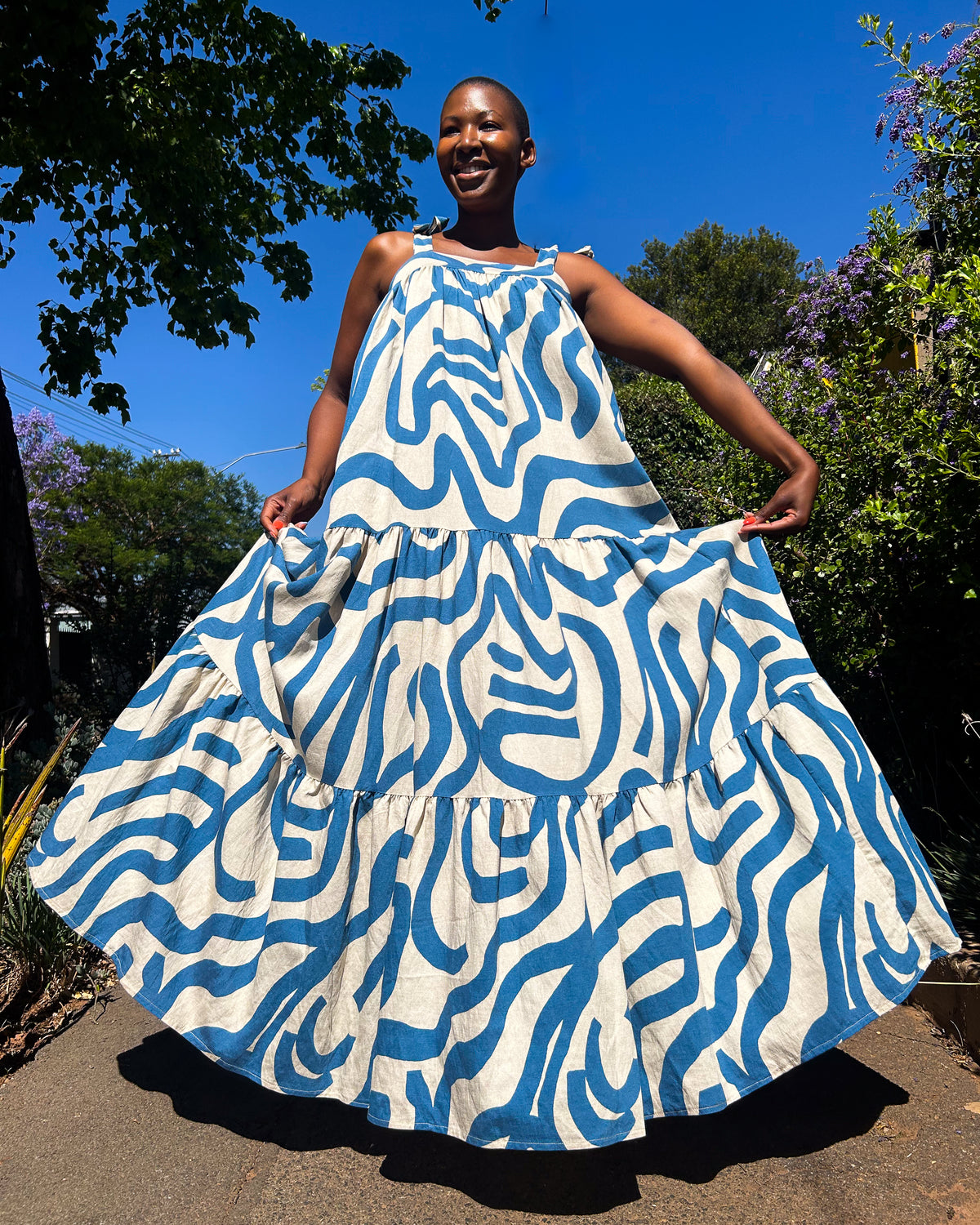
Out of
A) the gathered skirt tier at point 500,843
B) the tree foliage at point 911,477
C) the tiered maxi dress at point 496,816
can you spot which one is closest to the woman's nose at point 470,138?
the tiered maxi dress at point 496,816

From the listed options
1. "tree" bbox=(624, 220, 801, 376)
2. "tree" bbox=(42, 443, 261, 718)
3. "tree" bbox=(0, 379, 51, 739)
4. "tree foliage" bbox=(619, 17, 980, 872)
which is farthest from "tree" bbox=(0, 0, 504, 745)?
"tree" bbox=(624, 220, 801, 376)

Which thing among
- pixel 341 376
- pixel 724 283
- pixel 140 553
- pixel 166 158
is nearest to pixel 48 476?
pixel 140 553

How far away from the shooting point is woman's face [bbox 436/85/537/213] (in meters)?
2.32

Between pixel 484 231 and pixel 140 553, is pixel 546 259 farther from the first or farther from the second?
pixel 140 553

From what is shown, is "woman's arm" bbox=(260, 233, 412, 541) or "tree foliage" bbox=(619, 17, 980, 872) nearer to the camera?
"woman's arm" bbox=(260, 233, 412, 541)

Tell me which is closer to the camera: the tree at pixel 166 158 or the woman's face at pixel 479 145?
the woman's face at pixel 479 145

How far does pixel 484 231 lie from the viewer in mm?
2387

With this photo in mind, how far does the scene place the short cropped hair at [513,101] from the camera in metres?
2.36

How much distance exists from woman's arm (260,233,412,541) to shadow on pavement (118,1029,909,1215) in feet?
4.64

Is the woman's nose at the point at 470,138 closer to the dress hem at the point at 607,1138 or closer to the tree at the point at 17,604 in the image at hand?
the dress hem at the point at 607,1138

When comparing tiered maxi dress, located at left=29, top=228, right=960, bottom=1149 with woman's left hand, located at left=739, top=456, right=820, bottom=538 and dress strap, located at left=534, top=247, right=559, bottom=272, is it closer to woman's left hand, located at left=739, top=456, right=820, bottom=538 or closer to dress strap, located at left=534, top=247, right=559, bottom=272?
woman's left hand, located at left=739, top=456, right=820, bottom=538

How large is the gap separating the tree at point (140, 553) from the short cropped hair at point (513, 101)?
540 centimetres

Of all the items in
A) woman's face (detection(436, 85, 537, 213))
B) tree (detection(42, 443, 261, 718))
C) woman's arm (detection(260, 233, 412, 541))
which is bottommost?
woman's arm (detection(260, 233, 412, 541))

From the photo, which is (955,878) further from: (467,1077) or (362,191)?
(362,191)
